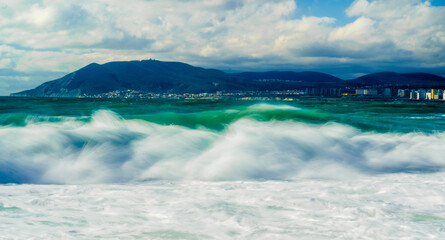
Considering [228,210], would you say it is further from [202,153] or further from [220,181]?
[202,153]

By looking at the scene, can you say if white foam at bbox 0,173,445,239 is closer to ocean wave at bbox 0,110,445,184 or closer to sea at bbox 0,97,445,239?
sea at bbox 0,97,445,239

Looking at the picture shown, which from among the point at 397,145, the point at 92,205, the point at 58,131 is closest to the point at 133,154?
the point at 58,131

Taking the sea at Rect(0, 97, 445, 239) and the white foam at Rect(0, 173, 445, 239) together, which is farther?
the sea at Rect(0, 97, 445, 239)

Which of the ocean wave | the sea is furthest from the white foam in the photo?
the ocean wave

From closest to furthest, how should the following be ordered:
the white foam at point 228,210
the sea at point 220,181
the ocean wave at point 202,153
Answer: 1. the white foam at point 228,210
2. the sea at point 220,181
3. the ocean wave at point 202,153

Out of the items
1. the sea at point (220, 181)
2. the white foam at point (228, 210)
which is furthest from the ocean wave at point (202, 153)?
the white foam at point (228, 210)

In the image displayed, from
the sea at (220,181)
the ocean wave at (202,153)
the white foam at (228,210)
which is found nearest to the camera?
the white foam at (228,210)

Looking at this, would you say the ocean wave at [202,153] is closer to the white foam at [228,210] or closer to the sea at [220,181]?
the sea at [220,181]
